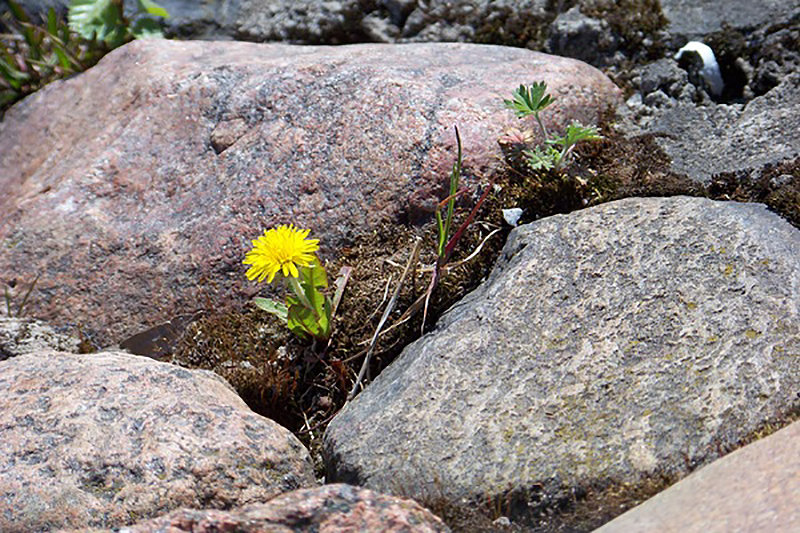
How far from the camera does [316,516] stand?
2.44 m

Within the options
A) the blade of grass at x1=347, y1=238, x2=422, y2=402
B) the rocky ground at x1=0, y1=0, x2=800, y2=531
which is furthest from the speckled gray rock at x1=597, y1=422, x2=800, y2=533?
the blade of grass at x1=347, y1=238, x2=422, y2=402

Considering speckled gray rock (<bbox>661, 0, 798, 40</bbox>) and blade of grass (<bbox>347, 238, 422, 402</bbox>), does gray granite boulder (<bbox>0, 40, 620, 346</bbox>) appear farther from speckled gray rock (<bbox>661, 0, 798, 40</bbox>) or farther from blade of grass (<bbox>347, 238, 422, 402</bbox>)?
speckled gray rock (<bbox>661, 0, 798, 40</bbox>)

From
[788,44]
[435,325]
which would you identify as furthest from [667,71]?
[435,325]

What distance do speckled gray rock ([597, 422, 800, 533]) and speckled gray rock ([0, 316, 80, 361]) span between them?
2.73 meters

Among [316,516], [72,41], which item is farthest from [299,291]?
[72,41]

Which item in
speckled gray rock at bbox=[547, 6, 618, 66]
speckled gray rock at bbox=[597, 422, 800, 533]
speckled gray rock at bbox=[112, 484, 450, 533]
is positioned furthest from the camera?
speckled gray rock at bbox=[547, 6, 618, 66]

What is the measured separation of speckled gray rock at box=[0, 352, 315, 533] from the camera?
8.96 ft

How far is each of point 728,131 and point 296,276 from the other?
2152 mm

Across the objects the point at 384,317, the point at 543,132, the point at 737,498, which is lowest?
the point at 384,317

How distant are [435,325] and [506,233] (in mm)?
605

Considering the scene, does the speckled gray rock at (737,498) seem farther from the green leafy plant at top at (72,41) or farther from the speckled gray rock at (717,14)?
the green leafy plant at top at (72,41)

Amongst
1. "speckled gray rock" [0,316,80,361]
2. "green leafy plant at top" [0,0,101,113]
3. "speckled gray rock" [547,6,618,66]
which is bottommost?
"speckled gray rock" [0,316,80,361]

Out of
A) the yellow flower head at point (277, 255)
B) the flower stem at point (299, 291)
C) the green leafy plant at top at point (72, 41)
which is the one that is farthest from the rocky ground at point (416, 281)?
the yellow flower head at point (277, 255)

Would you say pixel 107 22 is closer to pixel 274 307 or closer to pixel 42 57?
pixel 42 57
